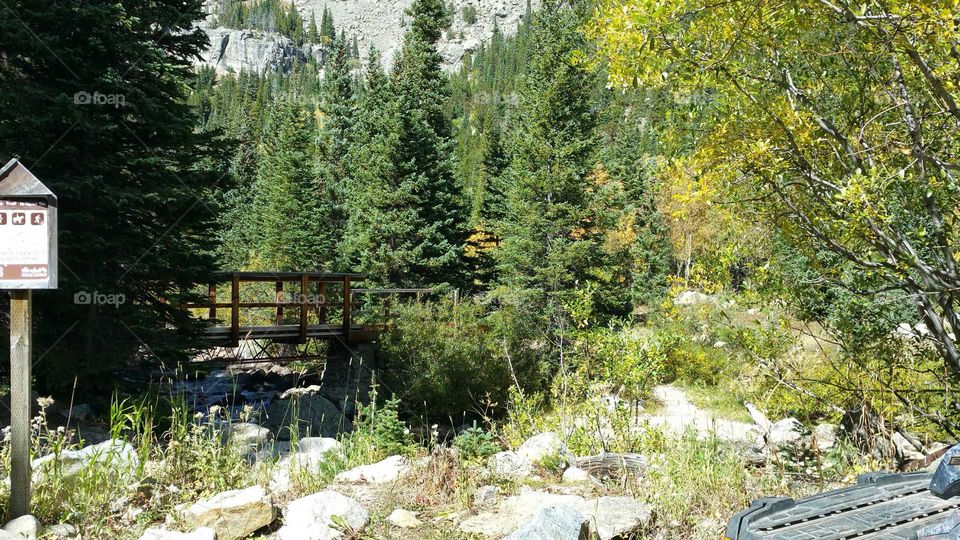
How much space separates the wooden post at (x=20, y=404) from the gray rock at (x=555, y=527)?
8.44ft

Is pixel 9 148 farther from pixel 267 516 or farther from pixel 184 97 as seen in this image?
pixel 267 516

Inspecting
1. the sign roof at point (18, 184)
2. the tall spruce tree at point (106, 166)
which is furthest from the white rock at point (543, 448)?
the tall spruce tree at point (106, 166)

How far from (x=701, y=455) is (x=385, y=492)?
2.11 meters

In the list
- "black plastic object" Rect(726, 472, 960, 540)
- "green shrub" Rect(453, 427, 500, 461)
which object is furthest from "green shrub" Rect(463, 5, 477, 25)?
"black plastic object" Rect(726, 472, 960, 540)

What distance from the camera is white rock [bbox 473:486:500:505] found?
380cm

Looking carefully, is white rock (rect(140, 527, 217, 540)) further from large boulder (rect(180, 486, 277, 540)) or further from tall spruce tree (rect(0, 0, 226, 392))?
tall spruce tree (rect(0, 0, 226, 392))

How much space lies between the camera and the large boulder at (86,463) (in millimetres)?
3547

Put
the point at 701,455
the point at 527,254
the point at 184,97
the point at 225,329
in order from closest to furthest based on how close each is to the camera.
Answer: the point at 701,455
the point at 184,97
the point at 225,329
the point at 527,254

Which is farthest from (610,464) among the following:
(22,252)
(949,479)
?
(22,252)

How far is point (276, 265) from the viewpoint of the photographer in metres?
28.9

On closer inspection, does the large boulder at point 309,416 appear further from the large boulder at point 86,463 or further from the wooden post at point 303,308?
the large boulder at point 86,463

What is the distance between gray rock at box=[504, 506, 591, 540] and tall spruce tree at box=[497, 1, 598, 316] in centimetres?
1649

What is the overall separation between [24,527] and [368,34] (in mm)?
188873

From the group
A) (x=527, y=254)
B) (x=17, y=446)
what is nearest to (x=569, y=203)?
(x=527, y=254)
